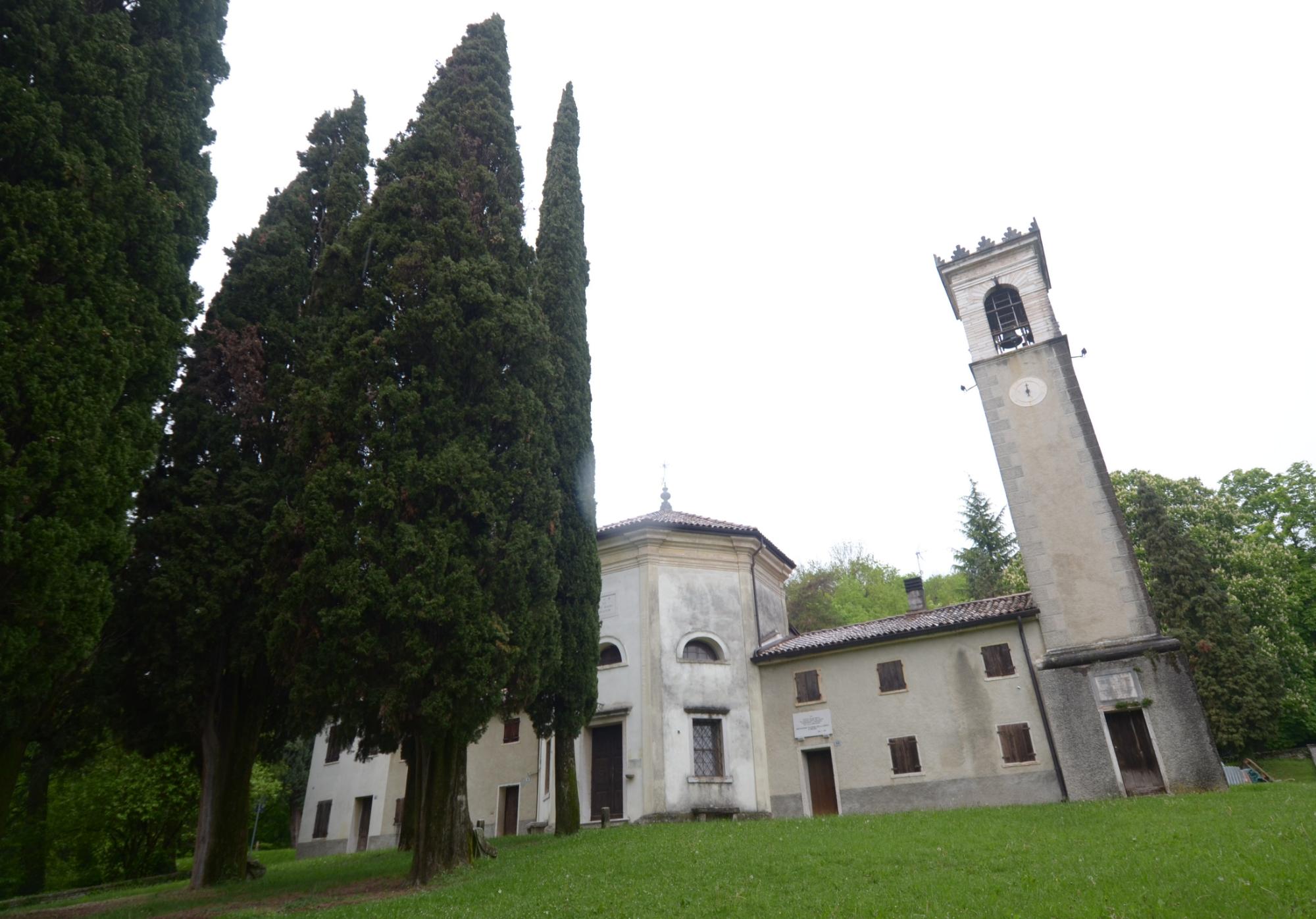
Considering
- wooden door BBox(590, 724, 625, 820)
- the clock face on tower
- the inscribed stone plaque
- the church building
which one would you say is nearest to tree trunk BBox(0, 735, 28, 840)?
the church building

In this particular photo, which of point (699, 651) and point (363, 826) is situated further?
point (363, 826)

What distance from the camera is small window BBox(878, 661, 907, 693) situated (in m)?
20.2

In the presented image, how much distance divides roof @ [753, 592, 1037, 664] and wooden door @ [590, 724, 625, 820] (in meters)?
4.65

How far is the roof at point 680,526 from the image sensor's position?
2216 cm

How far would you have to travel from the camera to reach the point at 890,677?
20.3 m

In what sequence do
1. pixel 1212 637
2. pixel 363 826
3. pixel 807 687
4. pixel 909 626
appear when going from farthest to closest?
pixel 1212 637 → pixel 363 826 → pixel 807 687 → pixel 909 626

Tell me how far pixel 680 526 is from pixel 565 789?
26.7 feet

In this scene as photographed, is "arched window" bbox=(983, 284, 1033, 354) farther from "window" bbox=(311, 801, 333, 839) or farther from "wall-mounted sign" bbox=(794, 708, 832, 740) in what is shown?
"window" bbox=(311, 801, 333, 839)

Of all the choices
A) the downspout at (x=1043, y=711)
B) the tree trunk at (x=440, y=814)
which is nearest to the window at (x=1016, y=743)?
the downspout at (x=1043, y=711)

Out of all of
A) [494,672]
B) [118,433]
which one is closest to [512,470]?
[494,672]

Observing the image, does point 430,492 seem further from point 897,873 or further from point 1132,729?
point 1132,729

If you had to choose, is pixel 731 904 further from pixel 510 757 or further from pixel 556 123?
pixel 556 123

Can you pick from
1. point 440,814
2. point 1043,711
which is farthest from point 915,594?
point 440,814

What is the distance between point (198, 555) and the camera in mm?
13711
